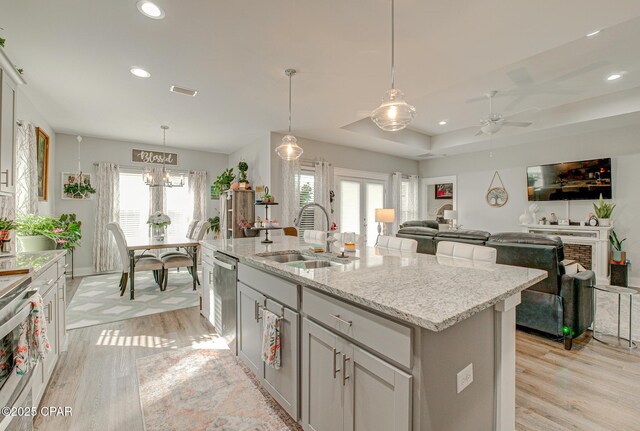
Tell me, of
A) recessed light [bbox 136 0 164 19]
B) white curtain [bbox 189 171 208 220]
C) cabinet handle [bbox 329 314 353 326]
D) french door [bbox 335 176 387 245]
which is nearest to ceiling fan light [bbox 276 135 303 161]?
recessed light [bbox 136 0 164 19]

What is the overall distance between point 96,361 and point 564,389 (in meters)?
3.65

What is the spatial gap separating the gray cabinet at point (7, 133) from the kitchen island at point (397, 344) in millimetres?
2001

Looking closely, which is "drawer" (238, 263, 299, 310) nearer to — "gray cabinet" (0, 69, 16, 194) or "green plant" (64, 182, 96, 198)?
"gray cabinet" (0, 69, 16, 194)

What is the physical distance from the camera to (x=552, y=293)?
262 centimetres

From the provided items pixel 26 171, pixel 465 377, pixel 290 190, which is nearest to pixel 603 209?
pixel 290 190

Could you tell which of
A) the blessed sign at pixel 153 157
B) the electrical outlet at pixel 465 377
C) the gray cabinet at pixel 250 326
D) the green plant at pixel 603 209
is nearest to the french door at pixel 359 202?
the blessed sign at pixel 153 157

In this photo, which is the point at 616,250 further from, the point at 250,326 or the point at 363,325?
the point at 250,326

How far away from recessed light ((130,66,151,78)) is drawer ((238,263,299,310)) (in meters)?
2.36

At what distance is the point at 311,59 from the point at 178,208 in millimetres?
5176

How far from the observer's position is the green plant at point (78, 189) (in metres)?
5.41

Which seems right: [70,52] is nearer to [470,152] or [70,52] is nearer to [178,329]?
[178,329]

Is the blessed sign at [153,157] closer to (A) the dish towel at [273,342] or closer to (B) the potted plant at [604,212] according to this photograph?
(A) the dish towel at [273,342]

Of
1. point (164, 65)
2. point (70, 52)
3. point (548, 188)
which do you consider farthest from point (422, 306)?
point (548, 188)

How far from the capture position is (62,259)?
98.3 inches
